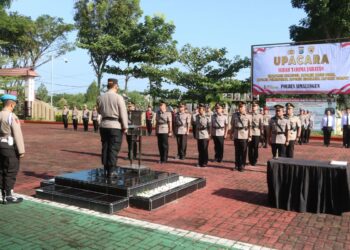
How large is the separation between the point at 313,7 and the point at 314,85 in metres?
8.68

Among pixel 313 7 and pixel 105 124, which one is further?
pixel 313 7

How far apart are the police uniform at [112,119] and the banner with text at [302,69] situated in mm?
12845

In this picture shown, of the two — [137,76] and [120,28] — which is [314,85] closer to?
[137,76]

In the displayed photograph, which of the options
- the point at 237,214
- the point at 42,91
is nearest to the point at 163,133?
the point at 237,214

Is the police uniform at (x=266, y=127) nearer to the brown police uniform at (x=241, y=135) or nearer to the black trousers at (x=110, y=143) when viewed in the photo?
the brown police uniform at (x=241, y=135)

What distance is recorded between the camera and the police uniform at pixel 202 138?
9.84m

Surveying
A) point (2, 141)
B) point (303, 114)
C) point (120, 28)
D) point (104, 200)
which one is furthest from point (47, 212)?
point (120, 28)

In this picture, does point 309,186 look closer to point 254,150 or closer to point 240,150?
point 240,150

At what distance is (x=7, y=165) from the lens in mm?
5867

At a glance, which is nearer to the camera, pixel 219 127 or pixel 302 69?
pixel 219 127

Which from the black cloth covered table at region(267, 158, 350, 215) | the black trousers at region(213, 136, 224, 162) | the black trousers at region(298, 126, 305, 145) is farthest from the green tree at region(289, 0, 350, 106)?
the black cloth covered table at region(267, 158, 350, 215)

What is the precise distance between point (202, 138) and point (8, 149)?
17.0 feet

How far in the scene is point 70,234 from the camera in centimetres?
464

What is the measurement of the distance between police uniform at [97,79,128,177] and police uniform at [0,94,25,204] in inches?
51.8
